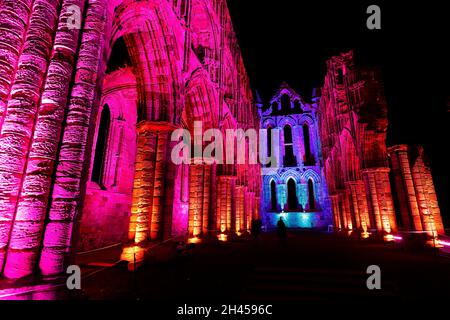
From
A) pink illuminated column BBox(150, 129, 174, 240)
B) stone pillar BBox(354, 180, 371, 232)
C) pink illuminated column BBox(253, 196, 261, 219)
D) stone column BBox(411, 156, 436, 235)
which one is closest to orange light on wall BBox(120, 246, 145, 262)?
pink illuminated column BBox(150, 129, 174, 240)

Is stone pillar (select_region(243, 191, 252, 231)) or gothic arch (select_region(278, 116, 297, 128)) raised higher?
gothic arch (select_region(278, 116, 297, 128))

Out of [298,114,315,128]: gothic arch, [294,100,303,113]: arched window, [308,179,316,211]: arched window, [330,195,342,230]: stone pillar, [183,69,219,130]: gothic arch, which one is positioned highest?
[294,100,303,113]: arched window

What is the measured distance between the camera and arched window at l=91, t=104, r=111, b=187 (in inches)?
450

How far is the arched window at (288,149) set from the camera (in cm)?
2677

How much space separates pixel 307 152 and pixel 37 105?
89.0ft

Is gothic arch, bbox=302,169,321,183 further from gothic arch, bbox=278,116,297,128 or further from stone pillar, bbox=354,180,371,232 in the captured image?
stone pillar, bbox=354,180,371,232

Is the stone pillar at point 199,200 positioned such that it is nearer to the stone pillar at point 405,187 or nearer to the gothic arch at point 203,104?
the gothic arch at point 203,104

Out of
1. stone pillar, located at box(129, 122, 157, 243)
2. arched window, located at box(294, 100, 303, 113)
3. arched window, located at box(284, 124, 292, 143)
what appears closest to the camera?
stone pillar, located at box(129, 122, 157, 243)

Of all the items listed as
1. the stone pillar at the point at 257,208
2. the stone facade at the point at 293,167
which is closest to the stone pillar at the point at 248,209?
the stone pillar at the point at 257,208

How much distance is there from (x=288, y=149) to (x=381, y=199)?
16572 millimetres

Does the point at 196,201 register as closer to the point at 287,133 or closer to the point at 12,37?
the point at 12,37

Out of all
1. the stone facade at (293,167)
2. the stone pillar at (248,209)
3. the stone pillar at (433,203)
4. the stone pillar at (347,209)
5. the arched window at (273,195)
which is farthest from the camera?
the arched window at (273,195)

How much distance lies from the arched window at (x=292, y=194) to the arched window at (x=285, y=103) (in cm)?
902

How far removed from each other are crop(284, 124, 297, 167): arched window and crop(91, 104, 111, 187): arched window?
19.6 meters
